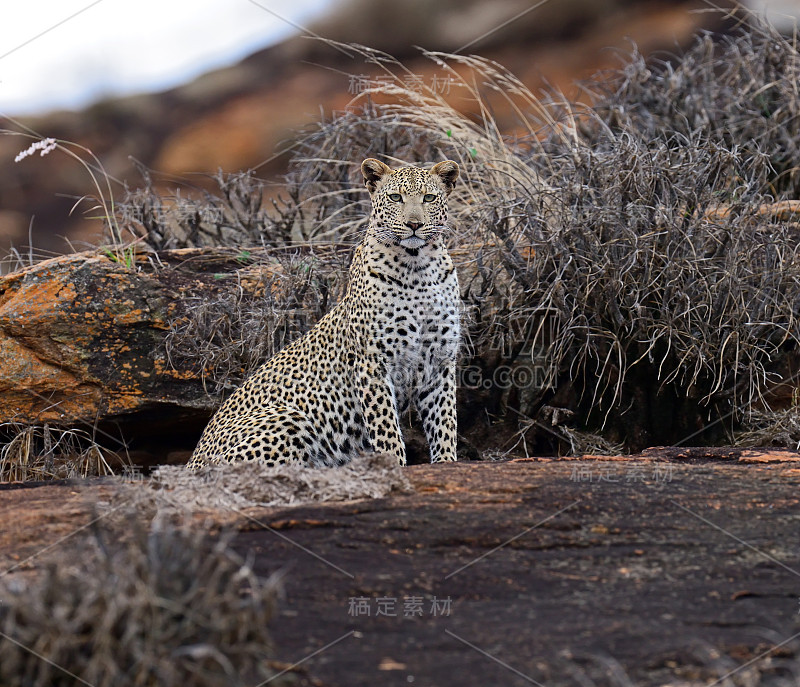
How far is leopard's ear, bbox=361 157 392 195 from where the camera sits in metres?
6.64

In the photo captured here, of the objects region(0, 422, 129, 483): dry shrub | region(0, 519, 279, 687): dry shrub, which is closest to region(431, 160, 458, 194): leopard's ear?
region(0, 422, 129, 483): dry shrub

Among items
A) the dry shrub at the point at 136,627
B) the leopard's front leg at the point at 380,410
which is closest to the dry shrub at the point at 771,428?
the leopard's front leg at the point at 380,410

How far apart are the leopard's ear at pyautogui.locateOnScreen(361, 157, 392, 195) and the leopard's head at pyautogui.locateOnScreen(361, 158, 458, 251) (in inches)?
0.5

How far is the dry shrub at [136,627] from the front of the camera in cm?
262

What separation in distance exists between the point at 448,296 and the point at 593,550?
2.82 meters

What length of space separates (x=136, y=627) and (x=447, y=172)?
467cm

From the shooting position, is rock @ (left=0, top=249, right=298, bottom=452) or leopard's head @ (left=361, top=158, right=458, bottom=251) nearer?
leopard's head @ (left=361, top=158, right=458, bottom=251)

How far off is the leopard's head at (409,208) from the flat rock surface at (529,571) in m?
1.86

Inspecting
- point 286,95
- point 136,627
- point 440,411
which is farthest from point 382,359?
point 286,95

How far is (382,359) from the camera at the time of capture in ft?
20.9

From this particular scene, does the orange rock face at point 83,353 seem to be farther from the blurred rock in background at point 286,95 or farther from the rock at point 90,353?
the blurred rock in background at point 286,95

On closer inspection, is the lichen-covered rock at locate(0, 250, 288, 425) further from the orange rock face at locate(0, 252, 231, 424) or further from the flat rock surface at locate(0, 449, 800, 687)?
the flat rock surface at locate(0, 449, 800, 687)

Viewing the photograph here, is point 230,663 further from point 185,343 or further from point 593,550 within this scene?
point 185,343

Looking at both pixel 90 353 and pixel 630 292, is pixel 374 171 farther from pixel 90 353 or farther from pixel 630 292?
pixel 90 353
